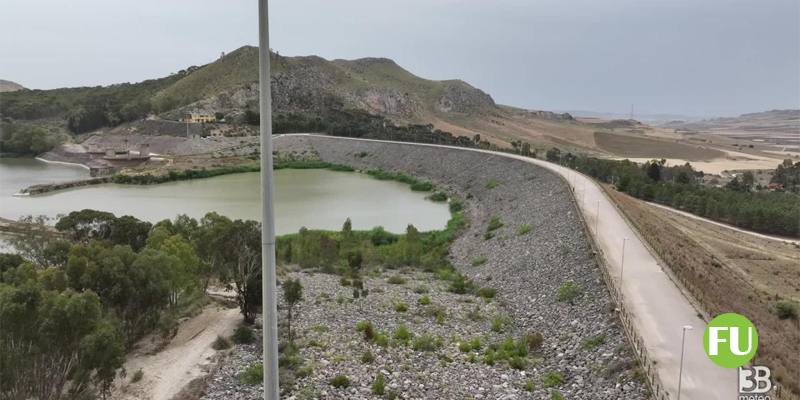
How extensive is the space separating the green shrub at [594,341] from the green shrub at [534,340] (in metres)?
1.35

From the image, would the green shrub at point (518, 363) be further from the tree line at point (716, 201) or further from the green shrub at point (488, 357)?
the tree line at point (716, 201)

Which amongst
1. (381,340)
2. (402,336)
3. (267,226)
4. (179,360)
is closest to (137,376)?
(179,360)

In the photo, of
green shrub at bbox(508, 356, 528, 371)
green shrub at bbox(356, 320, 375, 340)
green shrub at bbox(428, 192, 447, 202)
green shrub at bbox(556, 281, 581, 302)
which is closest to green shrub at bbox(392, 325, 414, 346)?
green shrub at bbox(356, 320, 375, 340)

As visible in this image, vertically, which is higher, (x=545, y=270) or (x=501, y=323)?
(x=545, y=270)

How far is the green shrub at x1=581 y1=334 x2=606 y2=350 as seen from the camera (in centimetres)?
1214

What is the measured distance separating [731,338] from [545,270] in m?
10.9

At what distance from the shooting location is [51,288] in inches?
447

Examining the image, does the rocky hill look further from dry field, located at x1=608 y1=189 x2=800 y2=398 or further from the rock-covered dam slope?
dry field, located at x1=608 y1=189 x2=800 y2=398

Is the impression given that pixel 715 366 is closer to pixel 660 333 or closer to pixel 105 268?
pixel 660 333

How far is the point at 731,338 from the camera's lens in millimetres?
8102

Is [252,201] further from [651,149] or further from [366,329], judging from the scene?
[651,149]

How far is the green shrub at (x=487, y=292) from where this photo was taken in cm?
1873

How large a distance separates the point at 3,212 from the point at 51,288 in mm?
33031

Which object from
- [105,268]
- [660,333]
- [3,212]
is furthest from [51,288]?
[3,212]
